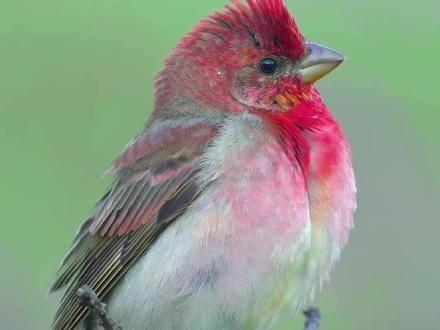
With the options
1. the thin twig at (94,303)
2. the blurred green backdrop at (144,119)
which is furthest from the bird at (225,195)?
the blurred green backdrop at (144,119)

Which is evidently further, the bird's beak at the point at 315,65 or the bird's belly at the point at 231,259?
the bird's beak at the point at 315,65

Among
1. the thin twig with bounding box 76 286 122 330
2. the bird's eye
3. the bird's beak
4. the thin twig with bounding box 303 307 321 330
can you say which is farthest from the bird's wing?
the thin twig with bounding box 76 286 122 330

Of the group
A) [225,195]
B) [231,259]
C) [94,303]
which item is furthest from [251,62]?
[94,303]

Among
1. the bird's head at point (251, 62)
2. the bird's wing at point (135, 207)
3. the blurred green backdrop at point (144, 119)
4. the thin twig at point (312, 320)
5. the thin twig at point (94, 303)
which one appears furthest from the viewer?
the blurred green backdrop at point (144, 119)

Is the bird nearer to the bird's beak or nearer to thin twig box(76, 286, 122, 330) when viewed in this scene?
the bird's beak

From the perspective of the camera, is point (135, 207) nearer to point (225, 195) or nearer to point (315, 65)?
point (225, 195)

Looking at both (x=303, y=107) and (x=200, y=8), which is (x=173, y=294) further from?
(x=200, y=8)

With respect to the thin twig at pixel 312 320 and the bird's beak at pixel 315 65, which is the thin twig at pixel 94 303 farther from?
the bird's beak at pixel 315 65
